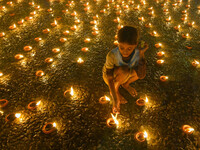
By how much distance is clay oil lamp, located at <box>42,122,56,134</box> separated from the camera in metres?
2.61

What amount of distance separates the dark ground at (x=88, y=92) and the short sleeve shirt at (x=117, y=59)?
3.55 feet

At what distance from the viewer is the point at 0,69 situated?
12.8 ft

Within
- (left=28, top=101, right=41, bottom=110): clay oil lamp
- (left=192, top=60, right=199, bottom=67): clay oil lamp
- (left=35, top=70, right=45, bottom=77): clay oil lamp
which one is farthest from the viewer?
(left=192, top=60, right=199, bottom=67): clay oil lamp

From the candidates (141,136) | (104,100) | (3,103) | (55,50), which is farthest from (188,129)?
(55,50)

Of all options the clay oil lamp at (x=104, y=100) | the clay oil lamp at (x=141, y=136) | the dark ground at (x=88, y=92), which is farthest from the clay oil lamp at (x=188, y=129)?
the clay oil lamp at (x=104, y=100)

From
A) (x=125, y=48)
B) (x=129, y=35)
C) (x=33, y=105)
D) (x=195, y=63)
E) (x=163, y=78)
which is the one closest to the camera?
(x=129, y=35)

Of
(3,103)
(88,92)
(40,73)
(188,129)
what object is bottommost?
(188,129)

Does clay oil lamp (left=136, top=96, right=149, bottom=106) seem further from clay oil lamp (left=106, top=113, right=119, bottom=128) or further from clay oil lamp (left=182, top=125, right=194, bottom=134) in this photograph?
clay oil lamp (left=182, top=125, right=194, bottom=134)

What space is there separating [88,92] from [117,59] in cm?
137

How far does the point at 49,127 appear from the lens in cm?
271

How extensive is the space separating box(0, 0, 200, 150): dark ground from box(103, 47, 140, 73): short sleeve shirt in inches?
42.6

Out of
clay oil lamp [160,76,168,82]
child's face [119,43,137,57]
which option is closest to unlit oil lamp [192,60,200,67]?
clay oil lamp [160,76,168,82]

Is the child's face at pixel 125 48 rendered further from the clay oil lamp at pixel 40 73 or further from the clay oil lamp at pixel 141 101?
the clay oil lamp at pixel 40 73

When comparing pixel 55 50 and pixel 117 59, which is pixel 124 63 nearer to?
pixel 117 59
